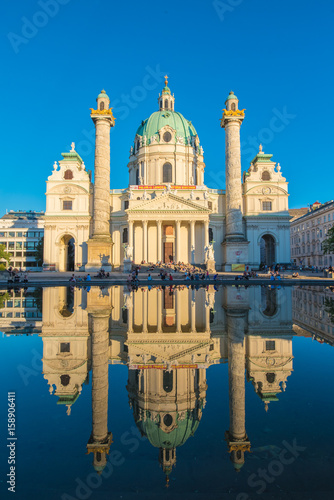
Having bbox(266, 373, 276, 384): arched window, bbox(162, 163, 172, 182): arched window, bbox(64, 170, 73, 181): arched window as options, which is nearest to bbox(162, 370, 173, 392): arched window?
bbox(266, 373, 276, 384): arched window

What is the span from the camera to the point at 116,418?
454cm

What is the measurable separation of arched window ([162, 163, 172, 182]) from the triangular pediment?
422 inches

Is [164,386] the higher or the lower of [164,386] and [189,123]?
the lower

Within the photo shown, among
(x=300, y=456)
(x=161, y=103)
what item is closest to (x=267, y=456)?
(x=300, y=456)

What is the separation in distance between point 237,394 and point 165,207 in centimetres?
4926

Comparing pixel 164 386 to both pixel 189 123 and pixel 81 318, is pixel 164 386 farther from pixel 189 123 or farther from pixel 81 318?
pixel 189 123

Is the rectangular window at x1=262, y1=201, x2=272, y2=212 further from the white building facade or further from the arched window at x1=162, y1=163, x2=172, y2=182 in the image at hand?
the white building facade

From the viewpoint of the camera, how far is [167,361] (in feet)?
23.2

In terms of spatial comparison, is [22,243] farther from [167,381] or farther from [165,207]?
[167,381]

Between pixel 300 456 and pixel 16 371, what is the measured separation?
5251 mm

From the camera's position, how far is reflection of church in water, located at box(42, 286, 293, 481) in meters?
4.31

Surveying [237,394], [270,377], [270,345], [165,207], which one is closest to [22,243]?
[165,207]

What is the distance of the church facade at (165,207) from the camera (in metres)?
53.4

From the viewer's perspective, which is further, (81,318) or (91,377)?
(81,318)
